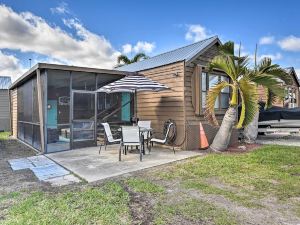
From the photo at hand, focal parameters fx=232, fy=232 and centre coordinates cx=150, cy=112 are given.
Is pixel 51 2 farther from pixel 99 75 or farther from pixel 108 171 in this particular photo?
pixel 108 171

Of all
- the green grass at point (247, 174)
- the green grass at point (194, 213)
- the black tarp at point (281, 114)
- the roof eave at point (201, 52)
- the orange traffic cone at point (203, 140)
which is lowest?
the green grass at point (247, 174)

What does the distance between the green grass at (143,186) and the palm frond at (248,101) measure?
385 cm

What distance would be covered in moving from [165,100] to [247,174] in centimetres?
412

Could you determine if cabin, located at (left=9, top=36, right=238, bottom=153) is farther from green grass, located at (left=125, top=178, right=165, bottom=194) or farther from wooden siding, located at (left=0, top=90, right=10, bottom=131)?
wooden siding, located at (left=0, top=90, right=10, bottom=131)

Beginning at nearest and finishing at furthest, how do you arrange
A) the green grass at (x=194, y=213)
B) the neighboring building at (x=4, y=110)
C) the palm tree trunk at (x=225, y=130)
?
the green grass at (x=194, y=213) < the palm tree trunk at (x=225, y=130) < the neighboring building at (x=4, y=110)

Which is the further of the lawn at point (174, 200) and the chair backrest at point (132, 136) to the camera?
the chair backrest at point (132, 136)

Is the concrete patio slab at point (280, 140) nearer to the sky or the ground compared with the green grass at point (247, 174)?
nearer to the ground

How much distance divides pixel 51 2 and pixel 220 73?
8.21 meters

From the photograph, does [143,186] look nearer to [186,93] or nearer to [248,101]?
[186,93]

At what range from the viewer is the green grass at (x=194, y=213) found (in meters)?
2.81

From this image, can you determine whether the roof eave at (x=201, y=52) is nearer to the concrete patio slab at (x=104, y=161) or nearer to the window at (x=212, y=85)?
the window at (x=212, y=85)

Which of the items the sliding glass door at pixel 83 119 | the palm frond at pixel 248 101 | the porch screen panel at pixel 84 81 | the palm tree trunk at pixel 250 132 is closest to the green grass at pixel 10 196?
the sliding glass door at pixel 83 119

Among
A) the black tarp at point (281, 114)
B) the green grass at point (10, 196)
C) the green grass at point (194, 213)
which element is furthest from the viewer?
the black tarp at point (281, 114)

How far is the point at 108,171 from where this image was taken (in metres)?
5.05
